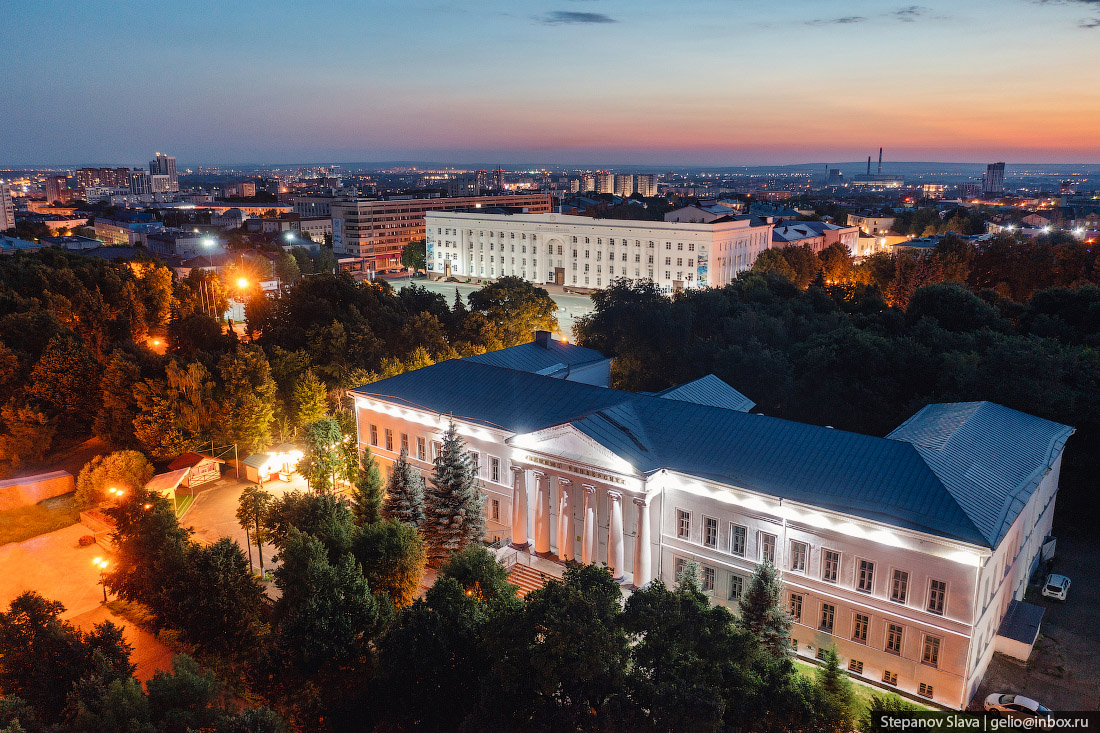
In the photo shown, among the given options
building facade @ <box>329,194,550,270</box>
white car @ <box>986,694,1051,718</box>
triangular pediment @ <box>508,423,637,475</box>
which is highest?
building facade @ <box>329,194,550,270</box>

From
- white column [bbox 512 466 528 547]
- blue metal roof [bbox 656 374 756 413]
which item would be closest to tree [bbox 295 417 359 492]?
white column [bbox 512 466 528 547]

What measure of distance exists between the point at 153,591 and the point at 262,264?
6921 cm

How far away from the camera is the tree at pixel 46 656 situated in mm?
20094

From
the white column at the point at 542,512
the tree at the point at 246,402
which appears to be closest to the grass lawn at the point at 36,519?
the tree at the point at 246,402

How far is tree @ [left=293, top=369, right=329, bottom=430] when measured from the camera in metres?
44.7

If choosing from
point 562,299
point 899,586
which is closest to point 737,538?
point 899,586

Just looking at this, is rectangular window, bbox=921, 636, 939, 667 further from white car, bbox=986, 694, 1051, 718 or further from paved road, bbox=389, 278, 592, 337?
paved road, bbox=389, 278, 592, 337

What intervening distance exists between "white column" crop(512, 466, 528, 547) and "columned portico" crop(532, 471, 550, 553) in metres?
0.66

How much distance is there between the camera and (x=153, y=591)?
84.6ft

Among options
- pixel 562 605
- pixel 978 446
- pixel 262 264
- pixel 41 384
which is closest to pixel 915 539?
pixel 978 446

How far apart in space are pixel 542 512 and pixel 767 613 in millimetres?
10385

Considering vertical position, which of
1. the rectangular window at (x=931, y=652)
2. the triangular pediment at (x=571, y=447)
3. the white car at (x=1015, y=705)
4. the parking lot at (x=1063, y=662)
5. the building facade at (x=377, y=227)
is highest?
the building facade at (x=377, y=227)

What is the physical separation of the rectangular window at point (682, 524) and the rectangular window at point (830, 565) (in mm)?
4808

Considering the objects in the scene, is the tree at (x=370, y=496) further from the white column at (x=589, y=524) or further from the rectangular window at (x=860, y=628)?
the rectangular window at (x=860, y=628)
